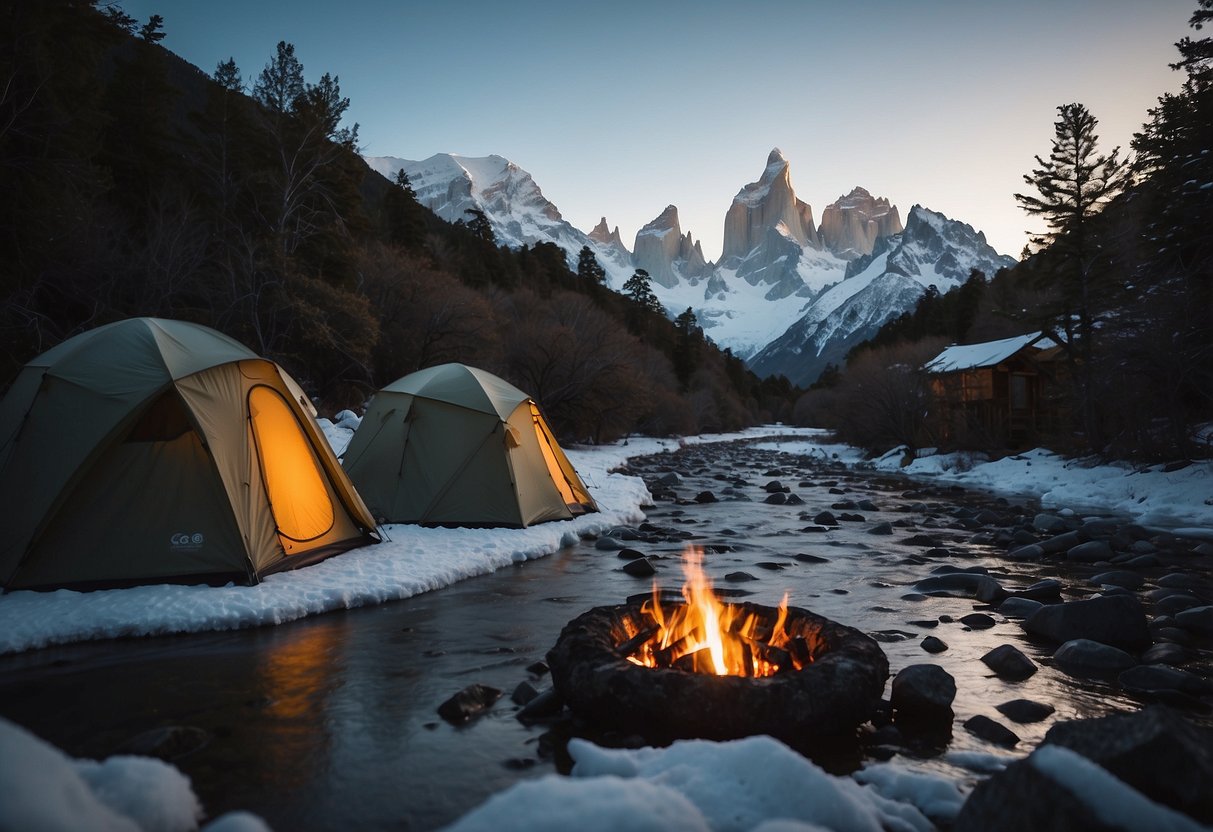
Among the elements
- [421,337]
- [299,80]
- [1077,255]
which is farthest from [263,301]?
[1077,255]

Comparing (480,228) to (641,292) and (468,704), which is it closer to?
(641,292)

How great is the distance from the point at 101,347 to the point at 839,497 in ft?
62.0

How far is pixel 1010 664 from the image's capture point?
18.1ft

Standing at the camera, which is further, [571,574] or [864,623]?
[571,574]

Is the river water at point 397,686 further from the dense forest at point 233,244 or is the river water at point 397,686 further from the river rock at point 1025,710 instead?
the dense forest at point 233,244

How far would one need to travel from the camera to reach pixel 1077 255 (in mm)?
25734

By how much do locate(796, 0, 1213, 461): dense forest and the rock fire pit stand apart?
61.9 feet

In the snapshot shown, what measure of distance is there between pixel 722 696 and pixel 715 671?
715mm

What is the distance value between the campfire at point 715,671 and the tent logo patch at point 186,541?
479cm

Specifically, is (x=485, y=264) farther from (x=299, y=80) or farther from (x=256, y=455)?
(x=256, y=455)

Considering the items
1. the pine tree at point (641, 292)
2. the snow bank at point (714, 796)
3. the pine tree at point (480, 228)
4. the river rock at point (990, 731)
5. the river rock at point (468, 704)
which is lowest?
the river rock at point (990, 731)

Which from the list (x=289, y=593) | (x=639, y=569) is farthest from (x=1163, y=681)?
(x=289, y=593)

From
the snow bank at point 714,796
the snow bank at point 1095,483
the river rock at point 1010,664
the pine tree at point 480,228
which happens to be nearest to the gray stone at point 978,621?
the river rock at point 1010,664

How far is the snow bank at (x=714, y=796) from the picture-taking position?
2.51 m
